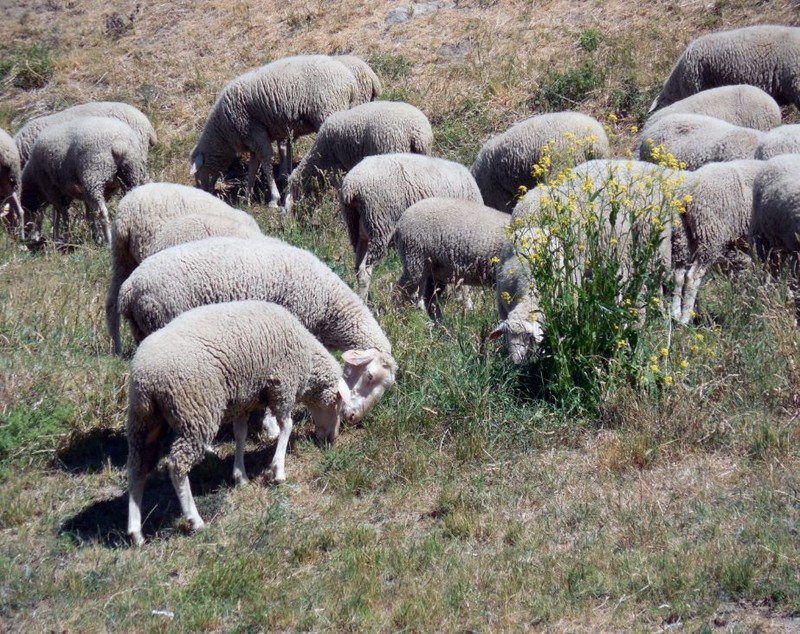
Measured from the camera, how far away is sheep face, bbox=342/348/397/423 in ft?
23.8

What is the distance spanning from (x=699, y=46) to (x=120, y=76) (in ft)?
31.0

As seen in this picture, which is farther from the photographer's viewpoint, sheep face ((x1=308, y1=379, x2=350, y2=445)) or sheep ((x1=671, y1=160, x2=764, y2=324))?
sheep ((x1=671, y1=160, x2=764, y2=324))

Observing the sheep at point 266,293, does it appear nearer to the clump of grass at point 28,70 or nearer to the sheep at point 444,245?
the sheep at point 444,245

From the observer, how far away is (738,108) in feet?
40.8

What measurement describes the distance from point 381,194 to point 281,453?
4187 millimetres

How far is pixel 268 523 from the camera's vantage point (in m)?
6.13

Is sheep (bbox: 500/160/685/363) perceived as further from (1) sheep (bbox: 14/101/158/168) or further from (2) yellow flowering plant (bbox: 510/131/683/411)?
(1) sheep (bbox: 14/101/158/168)

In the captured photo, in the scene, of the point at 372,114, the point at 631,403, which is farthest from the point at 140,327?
the point at 372,114

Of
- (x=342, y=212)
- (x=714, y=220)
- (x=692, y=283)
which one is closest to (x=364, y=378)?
(x=692, y=283)

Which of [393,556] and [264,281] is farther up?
[264,281]

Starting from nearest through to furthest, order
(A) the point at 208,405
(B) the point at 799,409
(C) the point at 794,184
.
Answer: (A) the point at 208,405, (B) the point at 799,409, (C) the point at 794,184

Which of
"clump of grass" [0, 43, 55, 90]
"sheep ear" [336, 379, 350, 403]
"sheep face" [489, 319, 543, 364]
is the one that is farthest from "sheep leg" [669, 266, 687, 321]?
"clump of grass" [0, 43, 55, 90]

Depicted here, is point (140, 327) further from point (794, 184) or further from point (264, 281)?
point (794, 184)

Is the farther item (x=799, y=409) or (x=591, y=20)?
(x=591, y=20)
